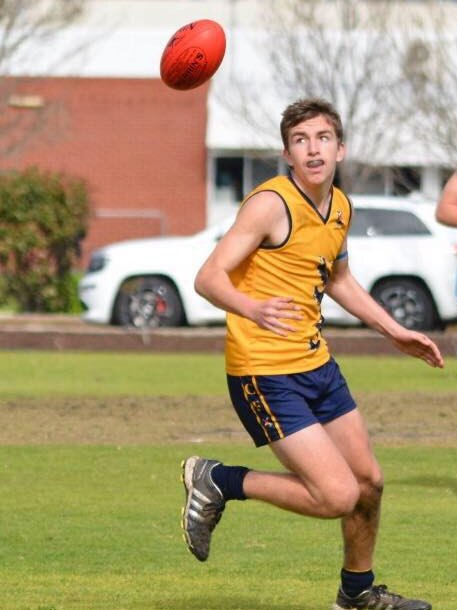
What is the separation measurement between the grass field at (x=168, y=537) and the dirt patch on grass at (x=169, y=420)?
0.62ft

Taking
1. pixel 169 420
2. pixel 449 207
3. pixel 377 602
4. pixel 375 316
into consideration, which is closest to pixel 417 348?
pixel 375 316

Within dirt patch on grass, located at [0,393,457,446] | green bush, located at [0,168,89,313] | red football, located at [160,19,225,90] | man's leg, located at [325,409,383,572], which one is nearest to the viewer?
man's leg, located at [325,409,383,572]

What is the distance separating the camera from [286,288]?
7.19m

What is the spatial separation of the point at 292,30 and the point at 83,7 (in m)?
4.45

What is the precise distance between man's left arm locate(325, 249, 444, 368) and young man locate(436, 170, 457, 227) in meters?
1.57

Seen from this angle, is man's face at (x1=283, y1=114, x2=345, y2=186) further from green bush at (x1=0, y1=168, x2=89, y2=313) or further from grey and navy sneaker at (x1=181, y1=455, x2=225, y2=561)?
green bush at (x1=0, y1=168, x2=89, y2=313)

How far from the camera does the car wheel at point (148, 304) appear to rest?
25.3 meters

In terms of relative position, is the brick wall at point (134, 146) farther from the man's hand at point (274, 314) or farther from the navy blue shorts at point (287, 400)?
the man's hand at point (274, 314)

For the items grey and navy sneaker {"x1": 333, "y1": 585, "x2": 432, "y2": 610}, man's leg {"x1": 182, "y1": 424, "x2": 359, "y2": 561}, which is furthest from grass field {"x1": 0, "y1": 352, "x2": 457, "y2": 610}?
man's leg {"x1": 182, "y1": 424, "x2": 359, "y2": 561}

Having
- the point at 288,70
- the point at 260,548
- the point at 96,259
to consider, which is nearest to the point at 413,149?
the point at 288,70

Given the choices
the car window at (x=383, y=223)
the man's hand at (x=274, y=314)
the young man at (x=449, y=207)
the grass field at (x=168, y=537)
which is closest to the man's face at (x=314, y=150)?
the man's hand at (x=274, y=314)

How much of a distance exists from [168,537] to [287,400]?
2660mm

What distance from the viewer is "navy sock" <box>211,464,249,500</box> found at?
748 centimetres

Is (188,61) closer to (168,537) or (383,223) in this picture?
(168,537)
